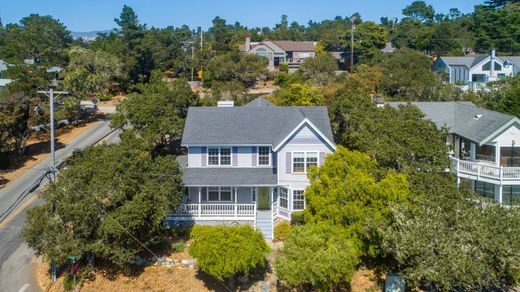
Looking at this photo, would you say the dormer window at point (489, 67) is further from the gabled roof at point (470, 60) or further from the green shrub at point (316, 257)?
the green shrub at point (316, 257)

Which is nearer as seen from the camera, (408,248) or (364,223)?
(408,248)

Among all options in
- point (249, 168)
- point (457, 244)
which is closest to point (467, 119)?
point (249, 168)

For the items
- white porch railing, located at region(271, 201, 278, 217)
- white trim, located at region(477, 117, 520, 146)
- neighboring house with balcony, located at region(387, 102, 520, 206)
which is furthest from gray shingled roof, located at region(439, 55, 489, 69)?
white porch railing, located at region(271, 201, 278, 217)

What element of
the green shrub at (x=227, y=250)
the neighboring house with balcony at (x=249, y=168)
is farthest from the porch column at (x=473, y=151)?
the green shrub at (x=227, y=250)

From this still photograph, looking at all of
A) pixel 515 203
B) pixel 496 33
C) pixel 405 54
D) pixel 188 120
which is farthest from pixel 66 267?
pixel 496 33

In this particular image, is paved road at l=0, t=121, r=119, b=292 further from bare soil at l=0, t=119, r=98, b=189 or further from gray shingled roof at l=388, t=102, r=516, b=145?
gray shingled roof at l=388, t=102, r=516, b=145

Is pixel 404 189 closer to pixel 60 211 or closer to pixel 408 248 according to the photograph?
pixel 408 248

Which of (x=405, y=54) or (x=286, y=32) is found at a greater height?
(x=286, y=32)
